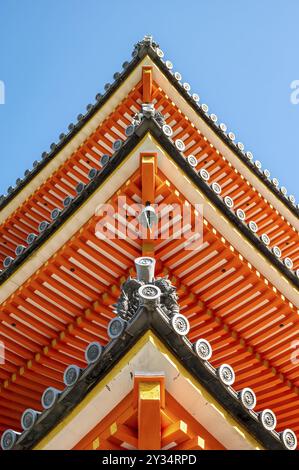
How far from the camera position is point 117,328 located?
18.5ft

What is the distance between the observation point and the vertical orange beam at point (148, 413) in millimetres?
5168

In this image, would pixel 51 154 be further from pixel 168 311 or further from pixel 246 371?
pixel 168 311

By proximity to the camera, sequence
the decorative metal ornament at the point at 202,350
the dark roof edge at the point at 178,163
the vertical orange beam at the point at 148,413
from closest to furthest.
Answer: the vertical orange beam at the point at 148,413 → the decorative metal ornament at the point at 202,350 → the dark roof edge at the point at 178,163

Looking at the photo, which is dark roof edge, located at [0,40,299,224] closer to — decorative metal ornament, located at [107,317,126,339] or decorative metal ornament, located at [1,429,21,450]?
decorative metal ornament, located at [107,317,126,339]

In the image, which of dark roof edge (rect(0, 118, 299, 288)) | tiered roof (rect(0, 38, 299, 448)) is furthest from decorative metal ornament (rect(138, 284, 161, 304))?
dark roof edge (rect(0, 118, 299, 288))

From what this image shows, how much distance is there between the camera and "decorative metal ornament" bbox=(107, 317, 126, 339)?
5519 millimetres

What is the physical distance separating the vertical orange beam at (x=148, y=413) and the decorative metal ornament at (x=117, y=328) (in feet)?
1.55

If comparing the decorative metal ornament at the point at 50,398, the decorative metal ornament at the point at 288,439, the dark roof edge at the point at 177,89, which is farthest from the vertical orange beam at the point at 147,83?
the decorative metal ornament at the point at 288,439

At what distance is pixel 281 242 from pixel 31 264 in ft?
27.6

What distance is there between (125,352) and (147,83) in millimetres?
10597

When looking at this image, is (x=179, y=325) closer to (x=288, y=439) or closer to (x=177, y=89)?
(x=288, y=439)

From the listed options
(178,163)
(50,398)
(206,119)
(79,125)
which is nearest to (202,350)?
(50,398)

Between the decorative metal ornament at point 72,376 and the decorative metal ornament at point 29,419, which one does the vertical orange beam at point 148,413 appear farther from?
the decorative metal ornament at point 29,419
